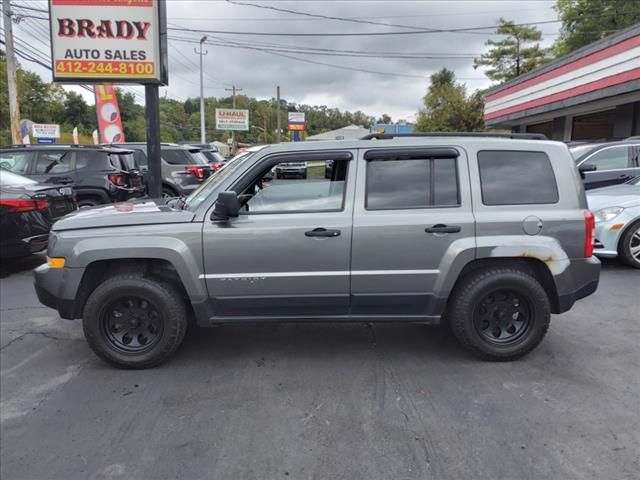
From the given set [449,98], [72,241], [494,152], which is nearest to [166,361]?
[72,241]

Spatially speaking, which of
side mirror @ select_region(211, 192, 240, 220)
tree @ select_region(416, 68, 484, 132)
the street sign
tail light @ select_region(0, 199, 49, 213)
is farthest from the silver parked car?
the street sign

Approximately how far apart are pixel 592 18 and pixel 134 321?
38.3 metres

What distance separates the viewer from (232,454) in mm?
2707

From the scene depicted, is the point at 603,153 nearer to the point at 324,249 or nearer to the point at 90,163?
the point at 324,249

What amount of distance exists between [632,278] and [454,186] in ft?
13.2

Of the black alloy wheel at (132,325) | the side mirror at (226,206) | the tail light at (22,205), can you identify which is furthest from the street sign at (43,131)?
the side mirror at (226,206)

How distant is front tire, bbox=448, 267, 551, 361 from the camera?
3697 millimetres

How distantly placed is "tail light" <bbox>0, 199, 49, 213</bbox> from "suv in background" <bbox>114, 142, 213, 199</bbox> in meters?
4.55

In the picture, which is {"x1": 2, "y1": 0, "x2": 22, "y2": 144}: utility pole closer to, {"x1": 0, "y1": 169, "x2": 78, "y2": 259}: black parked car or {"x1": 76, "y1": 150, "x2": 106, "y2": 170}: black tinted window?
{"x1": 76, "y1": 150, "x2": 106, "y2": 170}: black tinted window

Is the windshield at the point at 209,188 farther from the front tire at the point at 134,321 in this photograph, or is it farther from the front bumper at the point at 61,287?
the front bumper at the point at 61,287

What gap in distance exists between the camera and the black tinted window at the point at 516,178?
3.72 m

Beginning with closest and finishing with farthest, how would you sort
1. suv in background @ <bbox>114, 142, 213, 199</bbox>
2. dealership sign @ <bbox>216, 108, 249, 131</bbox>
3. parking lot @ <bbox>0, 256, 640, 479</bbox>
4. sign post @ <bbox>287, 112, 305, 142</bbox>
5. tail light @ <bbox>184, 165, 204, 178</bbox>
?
parking lot @ <bbox>0, 256, 640, 479</bbox> < suv in background @ <bbox>114, 142, 213, 199</bbox> < tail light @ <bbox>184, 165, 204, 178</bbox> < sign post @ <bbox>287, 112, 305, 142</bbox> < dealership sign @ <bbox>216, 108, 249, 131</bbox>

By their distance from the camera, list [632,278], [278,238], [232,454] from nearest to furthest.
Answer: [232,454] < [278,238] < [632,278]

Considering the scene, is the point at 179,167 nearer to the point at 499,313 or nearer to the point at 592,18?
the point at 499,313
